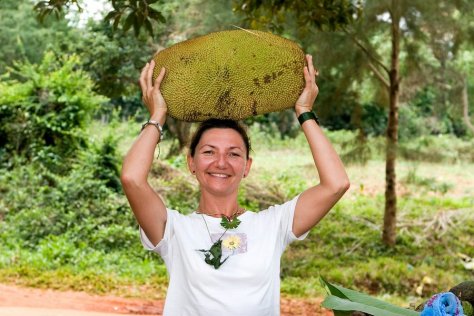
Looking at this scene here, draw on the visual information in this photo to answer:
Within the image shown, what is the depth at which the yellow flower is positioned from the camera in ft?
5.23

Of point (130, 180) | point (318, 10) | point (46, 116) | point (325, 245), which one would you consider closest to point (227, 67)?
point (130, 180)

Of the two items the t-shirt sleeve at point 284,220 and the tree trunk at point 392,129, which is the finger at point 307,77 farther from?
the tree trunk at point 392,129

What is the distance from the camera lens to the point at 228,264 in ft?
5.17

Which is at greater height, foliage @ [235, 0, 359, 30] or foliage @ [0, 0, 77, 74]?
foliage @ [0, 0, 77, 74]

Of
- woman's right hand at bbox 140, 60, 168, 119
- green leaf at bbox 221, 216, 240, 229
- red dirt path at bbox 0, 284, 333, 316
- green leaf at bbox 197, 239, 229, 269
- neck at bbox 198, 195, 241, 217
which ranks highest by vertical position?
woman's right hand at bbox 140, 60, 168, 119

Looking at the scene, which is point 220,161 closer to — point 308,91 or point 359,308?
point 308,91

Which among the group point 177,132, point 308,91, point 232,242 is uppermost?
point 177,132

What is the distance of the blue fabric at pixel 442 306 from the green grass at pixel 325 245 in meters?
4.97

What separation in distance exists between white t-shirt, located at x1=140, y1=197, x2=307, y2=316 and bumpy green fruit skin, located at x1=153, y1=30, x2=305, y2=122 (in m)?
0.30

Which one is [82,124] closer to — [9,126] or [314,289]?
[9,126]

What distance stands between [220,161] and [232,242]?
21 cm

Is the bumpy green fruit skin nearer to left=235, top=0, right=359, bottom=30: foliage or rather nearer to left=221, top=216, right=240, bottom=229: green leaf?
left=221, top=216, right=240, bottom=229: green leaf

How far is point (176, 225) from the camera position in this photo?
1653mm

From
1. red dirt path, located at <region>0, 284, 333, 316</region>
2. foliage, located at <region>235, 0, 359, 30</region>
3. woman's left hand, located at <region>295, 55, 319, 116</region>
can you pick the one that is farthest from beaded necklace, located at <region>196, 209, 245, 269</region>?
red dirt path, located at <region>0, 284, 333, 316</region>
